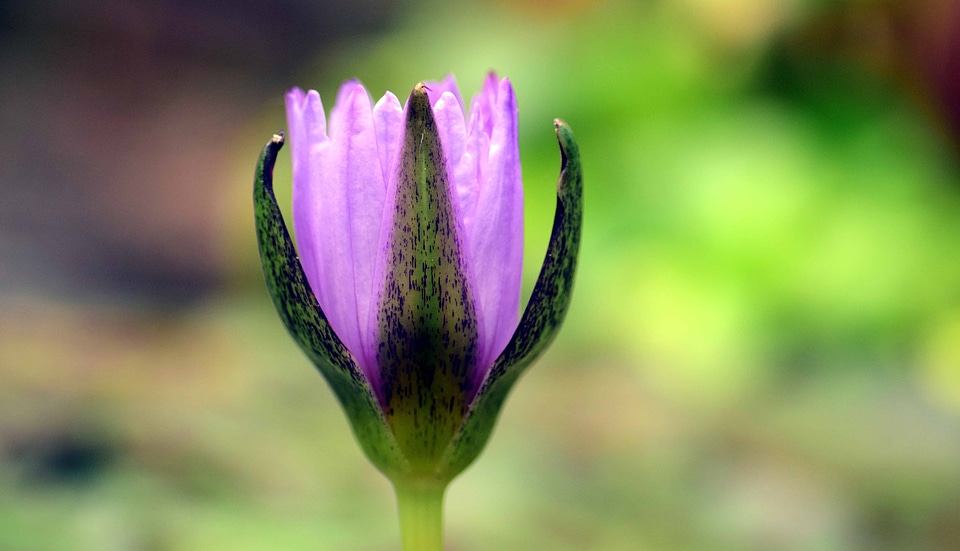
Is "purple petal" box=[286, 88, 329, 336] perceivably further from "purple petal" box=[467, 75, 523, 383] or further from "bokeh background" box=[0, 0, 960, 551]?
"bokeh background" box=[0, 0, 960, 551]

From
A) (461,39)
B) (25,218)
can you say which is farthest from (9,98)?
(461,39)

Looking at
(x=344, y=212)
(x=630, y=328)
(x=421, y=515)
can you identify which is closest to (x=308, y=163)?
(x=344, y=212)

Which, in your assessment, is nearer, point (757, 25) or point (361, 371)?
point (361, 371)

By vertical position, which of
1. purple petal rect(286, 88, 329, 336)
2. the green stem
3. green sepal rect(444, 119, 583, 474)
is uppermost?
purple petal rect(286, 88, 329, 336)

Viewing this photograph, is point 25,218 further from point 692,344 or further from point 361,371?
point 361,371

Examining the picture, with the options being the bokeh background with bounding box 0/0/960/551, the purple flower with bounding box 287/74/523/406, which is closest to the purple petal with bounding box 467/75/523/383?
the purple flower with bounding box 287/74/523/406

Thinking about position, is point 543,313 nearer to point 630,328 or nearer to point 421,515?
point 421,515
